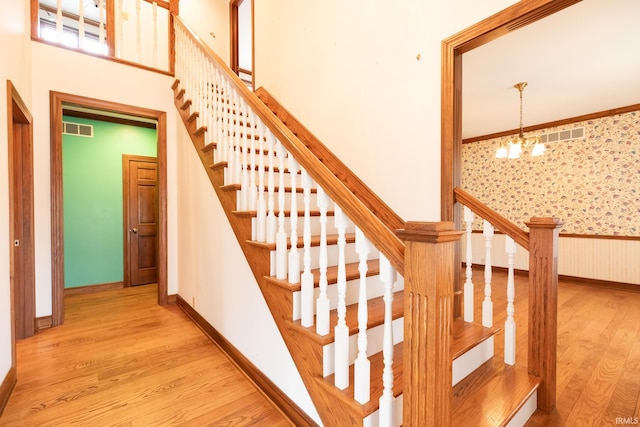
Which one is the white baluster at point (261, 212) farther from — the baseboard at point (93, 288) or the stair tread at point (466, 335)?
the baseboard at point (93, 288)

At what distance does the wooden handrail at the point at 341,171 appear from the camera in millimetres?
2335

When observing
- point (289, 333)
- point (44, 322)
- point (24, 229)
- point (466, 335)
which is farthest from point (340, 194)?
point (44, 322)

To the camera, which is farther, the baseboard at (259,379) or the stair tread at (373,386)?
the baseboard at (259,379)

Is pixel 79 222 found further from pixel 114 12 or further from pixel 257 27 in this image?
pixel 257 27

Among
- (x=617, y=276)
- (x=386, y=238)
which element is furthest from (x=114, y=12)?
(x=617, y=276)

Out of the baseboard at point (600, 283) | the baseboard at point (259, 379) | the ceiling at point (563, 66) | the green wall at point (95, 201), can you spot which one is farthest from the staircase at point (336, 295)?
the baseboard at point (600, 283)

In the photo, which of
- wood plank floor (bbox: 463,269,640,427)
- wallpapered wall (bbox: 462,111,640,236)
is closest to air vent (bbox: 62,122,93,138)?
wood plank floor (bbox: 463,269,640,427)

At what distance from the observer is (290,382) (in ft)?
5.17

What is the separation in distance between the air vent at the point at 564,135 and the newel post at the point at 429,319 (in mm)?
5332

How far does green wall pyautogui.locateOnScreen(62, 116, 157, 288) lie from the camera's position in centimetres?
396

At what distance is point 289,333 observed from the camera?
1542mm

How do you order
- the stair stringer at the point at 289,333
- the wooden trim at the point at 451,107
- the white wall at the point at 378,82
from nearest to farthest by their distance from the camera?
the stair stringer at the point at 289,333 → the wooden trim at the point at 451,107 → the white wall at the point at 378,82

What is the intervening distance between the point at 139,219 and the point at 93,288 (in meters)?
1.11

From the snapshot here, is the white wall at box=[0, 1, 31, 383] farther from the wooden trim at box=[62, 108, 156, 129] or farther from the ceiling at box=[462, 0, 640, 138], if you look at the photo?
the ceiling at box=[462, 0, 640, 138]
